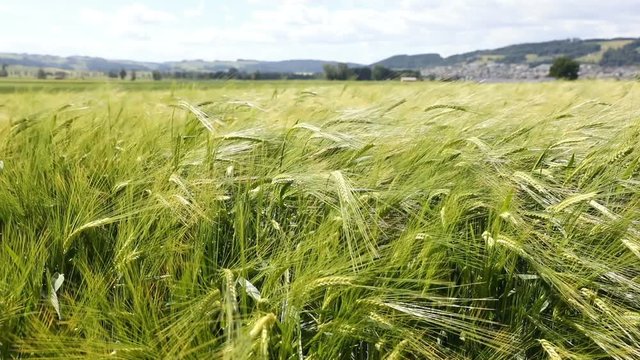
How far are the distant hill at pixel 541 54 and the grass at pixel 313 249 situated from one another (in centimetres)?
8065

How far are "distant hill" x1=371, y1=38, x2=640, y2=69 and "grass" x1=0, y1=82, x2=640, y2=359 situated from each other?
80.6 m

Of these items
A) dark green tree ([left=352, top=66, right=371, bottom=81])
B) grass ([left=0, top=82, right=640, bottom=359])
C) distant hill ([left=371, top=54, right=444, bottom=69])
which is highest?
distant hill ([left=371, top=54, right=444, bottom=69])

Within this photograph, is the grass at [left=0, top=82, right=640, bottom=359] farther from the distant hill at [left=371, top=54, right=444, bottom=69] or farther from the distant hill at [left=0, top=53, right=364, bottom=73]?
the distant hill at [left=371, top=54, right=444, bottom=69]

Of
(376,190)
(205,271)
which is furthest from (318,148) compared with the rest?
(205,271)

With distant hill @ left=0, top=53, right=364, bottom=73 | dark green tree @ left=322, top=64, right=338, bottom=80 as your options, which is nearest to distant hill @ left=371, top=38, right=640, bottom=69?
distant hill @ left=0, top=53, right=364, bottom=73

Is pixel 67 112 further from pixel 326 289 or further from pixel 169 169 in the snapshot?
pixel 326 289

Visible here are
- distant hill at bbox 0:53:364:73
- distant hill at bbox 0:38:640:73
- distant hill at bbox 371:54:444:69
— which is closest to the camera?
distant hill at bbox 0:38:640:73

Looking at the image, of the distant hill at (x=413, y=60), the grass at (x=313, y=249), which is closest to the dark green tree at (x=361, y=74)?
the grass at (x=313, y=249)

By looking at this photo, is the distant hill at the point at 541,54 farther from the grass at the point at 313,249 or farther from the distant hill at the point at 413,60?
the grass at the point at 313,249

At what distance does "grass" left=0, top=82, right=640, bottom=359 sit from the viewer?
4.34 feet

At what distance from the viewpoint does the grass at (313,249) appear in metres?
1.32

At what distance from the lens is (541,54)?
111938 millimetres

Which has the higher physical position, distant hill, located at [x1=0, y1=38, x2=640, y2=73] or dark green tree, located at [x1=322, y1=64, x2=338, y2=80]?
distant hill, located at [x1=0, y1=38, x2=640, y2=73]

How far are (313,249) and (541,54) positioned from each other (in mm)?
121565
